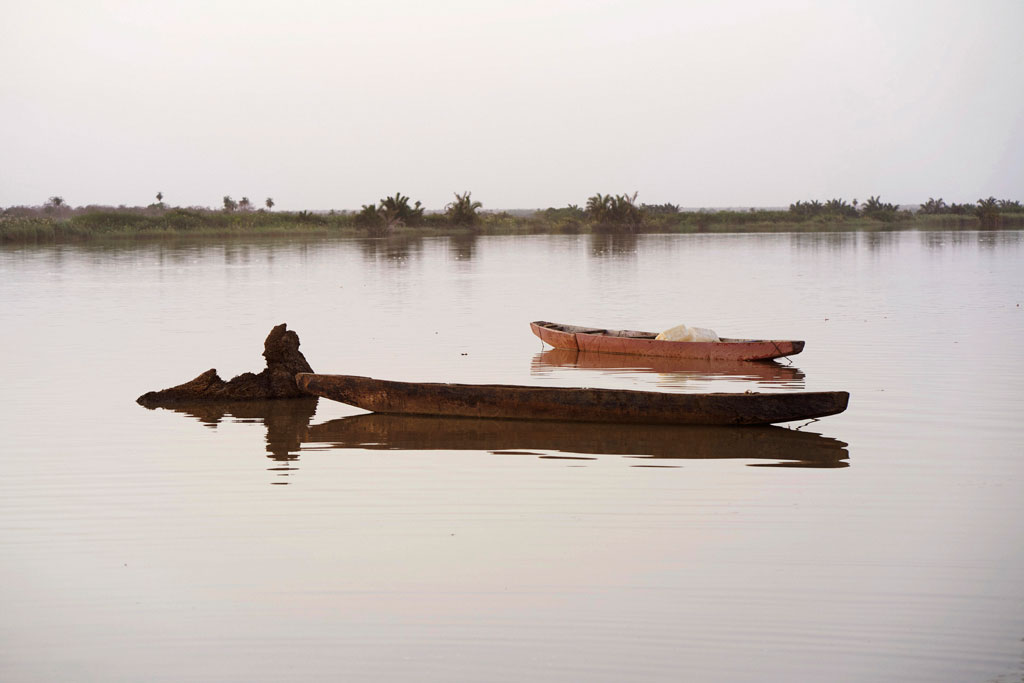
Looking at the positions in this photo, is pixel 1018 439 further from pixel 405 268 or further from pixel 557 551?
pixel 405 268

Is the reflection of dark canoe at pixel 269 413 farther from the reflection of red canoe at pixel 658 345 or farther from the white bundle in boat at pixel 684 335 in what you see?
the white bundle in boat at pixel 684 335

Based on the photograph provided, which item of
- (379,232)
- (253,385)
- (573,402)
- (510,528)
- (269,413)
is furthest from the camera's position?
(379,232)

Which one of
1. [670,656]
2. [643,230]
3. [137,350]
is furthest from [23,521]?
[643,230]

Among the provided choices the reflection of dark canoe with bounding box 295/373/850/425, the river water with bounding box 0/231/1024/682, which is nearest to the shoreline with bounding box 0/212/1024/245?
the river water with bounding box 0/231/1024/682

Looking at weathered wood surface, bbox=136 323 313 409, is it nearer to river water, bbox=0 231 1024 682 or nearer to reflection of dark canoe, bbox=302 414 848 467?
river water, bbox=0 231 1024 682

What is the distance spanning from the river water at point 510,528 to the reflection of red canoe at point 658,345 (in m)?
0.24

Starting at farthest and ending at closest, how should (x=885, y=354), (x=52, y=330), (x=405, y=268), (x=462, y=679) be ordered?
(x=405, y=268) < (x=52, y=330) < (x=885, y=354) < (x=462, y=679)

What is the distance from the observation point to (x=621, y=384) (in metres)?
13.6

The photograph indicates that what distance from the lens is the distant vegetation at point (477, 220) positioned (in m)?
68.1

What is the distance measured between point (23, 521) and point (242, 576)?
209cm

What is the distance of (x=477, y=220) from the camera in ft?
253

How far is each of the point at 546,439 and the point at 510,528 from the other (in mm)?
2864

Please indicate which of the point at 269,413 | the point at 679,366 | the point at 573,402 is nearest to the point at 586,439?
the point at 573,402

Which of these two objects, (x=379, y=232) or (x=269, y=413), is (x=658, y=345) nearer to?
(x=269, y=413)
